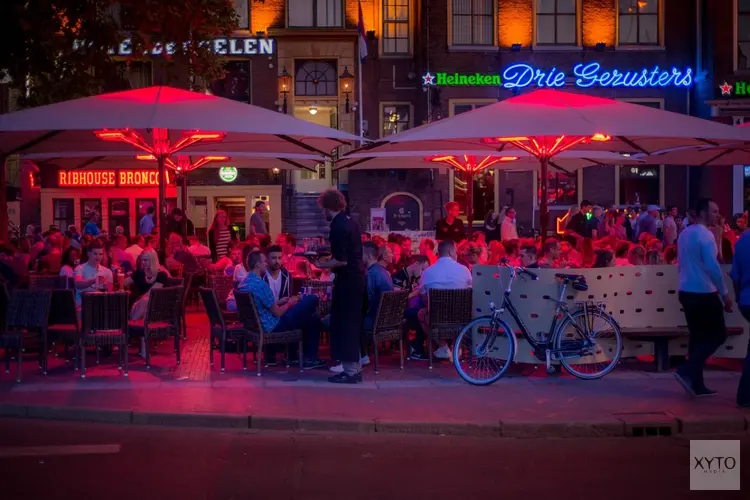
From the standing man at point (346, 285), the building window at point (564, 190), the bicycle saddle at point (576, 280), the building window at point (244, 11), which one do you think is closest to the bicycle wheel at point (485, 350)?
the bicycle saddle at point (576, 280)

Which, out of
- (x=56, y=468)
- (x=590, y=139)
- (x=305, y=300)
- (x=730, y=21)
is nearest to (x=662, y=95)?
(x=730, y=21)

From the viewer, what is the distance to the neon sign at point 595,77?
29.2m

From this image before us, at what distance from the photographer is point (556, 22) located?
2995cm

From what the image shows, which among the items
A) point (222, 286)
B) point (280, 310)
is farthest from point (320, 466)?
point (222, 286)

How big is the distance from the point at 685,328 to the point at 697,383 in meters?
1.62

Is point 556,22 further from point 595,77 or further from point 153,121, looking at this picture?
point 153,121

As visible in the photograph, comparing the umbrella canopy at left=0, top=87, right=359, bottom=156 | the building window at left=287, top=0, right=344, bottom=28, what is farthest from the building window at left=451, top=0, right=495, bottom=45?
the umbrella canopy at left=0, top=87, right=359, bottom=156

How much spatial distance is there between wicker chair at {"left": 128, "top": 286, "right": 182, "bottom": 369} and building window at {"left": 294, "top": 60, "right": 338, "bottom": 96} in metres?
19.6

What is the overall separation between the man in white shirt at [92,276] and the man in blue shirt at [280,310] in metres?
2.03

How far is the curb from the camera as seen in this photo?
8.57 meters

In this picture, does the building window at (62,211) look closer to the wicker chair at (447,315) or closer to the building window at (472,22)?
the building window at (472,22)

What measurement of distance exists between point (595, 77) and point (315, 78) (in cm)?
880

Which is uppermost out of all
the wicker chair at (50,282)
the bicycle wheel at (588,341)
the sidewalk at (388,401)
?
the wicker chair at (50,282)

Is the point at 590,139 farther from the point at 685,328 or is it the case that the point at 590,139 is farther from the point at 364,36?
the point at 364,36
